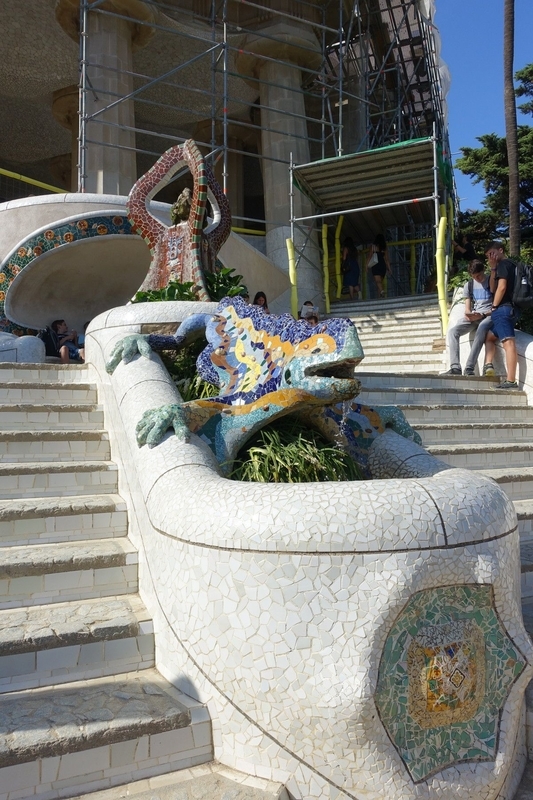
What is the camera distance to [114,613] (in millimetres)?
2848

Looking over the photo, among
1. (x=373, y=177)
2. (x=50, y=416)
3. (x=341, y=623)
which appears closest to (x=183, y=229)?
(x=50, y=416)

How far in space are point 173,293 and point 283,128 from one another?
10.1 meters

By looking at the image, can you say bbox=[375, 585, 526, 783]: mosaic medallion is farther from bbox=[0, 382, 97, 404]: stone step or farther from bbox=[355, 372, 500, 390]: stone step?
bbox=[355, 372, 500, 390]: stone step

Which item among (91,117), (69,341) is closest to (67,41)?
(91,117)

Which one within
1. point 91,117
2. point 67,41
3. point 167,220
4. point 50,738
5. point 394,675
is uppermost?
point 67,41

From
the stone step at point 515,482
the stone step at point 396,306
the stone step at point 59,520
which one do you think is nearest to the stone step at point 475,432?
the stone step at point 515,482

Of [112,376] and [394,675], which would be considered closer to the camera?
[394,675]

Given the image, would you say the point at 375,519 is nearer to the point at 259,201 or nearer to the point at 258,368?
the point at 258,368

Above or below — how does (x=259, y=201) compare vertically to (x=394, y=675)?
above

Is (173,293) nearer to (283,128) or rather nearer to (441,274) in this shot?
(441,274)

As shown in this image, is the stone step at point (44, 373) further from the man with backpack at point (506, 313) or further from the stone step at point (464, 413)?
the man with backpack at point (506, 313)

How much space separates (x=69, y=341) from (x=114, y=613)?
6330 mm

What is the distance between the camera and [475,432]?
5.54m

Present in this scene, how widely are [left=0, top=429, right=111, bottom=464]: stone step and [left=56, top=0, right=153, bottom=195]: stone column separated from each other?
879 cm
